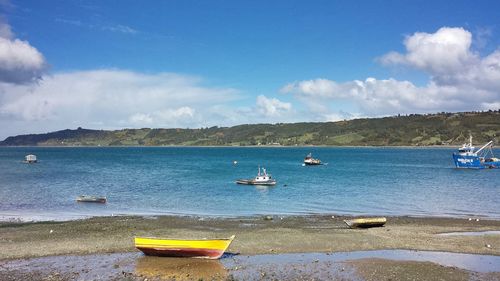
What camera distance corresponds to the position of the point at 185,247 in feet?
87.8

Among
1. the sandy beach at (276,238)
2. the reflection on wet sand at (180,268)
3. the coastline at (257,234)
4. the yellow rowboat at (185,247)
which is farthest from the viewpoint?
the coastline at (257,234)

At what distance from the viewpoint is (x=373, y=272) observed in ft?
77.9

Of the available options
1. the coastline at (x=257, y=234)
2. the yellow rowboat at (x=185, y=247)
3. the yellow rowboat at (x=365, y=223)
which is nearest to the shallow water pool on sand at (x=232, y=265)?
the yellow rowboat at (x=185, y=247)

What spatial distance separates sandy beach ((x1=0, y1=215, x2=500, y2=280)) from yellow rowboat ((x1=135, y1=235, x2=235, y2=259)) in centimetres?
110

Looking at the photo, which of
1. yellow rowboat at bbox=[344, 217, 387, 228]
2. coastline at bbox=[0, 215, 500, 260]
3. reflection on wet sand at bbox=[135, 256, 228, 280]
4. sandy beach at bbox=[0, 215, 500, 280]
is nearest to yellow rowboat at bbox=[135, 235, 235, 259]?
reflection on wet sand at bbox=[135, 256, 228, 280]

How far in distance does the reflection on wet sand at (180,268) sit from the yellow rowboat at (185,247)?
341 millimetres

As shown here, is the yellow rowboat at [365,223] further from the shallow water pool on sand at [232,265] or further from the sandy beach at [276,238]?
the shallow water pool on sand at [232,265]

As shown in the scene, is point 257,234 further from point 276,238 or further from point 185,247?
point 185,247

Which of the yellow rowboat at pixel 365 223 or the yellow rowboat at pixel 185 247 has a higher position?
the yellow rowboat at pixel 185 247

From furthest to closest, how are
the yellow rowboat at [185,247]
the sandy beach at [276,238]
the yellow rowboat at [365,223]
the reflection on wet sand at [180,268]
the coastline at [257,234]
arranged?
the yellow rowboat at [365,223], the coastline at [257,234], the yellow rowboat at [185,247], the sandy beach at [276,238], the reflection on wet sand at [180,268]

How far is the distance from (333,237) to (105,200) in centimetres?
3354

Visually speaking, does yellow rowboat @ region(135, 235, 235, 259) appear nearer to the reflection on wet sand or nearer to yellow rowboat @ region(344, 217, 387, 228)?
the reflection on wet sand

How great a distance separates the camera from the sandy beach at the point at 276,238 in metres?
24.0

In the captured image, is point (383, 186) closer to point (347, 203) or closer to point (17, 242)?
point (347, 203)
